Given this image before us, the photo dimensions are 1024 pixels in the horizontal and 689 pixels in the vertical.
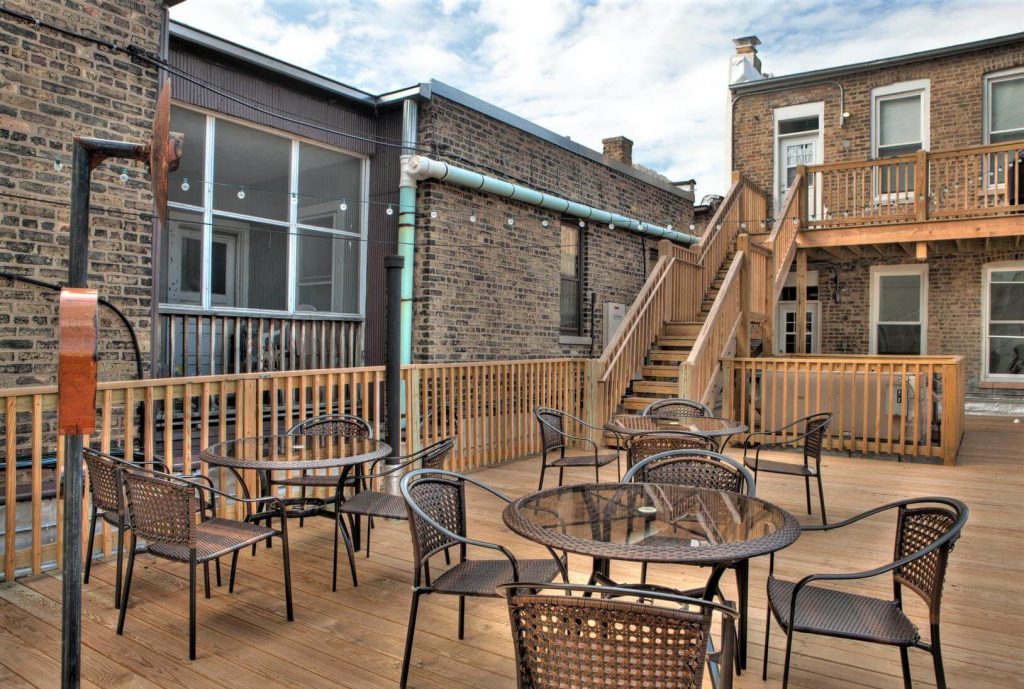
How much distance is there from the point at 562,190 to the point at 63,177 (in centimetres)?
707

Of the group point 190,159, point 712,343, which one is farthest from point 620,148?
point 190,159

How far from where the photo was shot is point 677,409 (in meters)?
6.37

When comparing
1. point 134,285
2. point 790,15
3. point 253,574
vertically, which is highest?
point 790,15

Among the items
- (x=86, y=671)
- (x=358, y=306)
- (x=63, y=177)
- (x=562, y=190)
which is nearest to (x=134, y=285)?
(x=63, y=177)

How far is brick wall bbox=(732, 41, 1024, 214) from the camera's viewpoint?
489 inches

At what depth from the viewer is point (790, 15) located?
14469 millimetres

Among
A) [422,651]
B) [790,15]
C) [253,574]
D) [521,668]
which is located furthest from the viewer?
[790,15]

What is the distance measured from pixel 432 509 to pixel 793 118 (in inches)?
555

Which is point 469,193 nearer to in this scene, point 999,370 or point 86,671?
point 86,671

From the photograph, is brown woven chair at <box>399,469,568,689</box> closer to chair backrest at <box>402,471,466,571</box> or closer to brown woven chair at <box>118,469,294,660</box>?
chair backrest at <box>402,471,466,571</box>

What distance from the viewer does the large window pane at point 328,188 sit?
8367 millimetres

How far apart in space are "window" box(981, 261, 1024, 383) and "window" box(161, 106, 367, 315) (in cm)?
1126

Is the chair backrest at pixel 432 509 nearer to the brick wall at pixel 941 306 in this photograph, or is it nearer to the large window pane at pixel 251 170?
the large window pane at pixel 251 170

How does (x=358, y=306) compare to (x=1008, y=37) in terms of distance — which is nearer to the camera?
(x=358, y=306)
